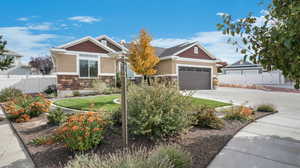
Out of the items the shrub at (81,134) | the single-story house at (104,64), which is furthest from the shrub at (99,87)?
the shrub at (81,134)

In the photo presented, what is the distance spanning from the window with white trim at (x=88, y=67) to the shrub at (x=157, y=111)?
11.3 m

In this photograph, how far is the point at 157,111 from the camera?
135 inches

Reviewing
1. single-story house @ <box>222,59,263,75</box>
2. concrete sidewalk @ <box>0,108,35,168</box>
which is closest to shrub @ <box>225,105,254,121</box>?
concrete sidewalk @ <box>0,108,35,168</box>

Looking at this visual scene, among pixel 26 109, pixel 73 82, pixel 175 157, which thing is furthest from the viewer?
pixel 73 82

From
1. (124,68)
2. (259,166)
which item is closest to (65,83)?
(124,68)

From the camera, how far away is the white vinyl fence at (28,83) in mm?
13605

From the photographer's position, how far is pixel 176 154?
2.48 metres

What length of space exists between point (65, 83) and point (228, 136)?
12889 mm

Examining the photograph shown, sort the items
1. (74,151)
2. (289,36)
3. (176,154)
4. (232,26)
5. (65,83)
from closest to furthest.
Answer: (289,36) < (176,154) < (232,26) < (74,151) < (65,83)

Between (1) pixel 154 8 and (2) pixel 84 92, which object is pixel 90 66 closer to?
(2) pixel 84 92

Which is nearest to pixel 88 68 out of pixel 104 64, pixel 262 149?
pixel 104 64

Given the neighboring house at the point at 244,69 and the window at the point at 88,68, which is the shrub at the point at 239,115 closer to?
the window at the point at 88,68

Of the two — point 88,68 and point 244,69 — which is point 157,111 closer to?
point 88,68

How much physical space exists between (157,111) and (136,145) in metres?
0.85
